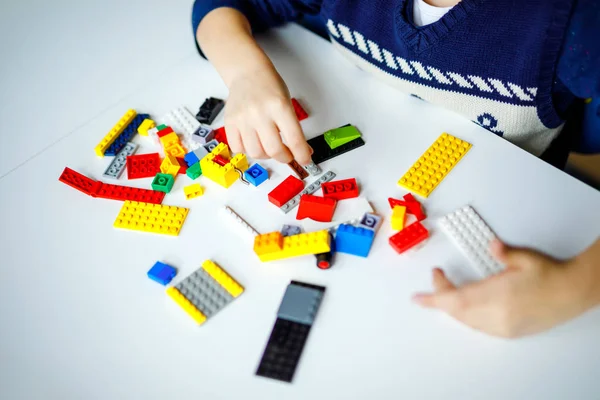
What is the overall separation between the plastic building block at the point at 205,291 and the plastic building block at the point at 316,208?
13 centimetres

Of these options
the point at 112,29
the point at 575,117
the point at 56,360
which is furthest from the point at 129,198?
the point at 575,117

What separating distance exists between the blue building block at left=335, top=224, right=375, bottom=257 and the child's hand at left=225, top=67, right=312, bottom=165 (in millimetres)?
133

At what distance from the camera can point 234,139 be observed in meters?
0.72

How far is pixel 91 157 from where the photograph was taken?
78 centimetres

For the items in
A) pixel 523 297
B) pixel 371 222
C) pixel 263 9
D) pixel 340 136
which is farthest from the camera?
pixel 263 9

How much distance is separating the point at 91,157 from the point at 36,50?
1.14 feet

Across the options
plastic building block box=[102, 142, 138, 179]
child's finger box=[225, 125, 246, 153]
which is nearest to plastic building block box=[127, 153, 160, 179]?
plastic building block box=[102, 142, 138, 179]

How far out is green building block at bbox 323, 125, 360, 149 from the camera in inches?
28.5

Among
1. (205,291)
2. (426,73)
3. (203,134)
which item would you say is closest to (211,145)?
(203,134)

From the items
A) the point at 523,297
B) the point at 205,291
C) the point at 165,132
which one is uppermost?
the point at 165,132

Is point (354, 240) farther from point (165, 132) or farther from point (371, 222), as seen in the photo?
point (165, 132)

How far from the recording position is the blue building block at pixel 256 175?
27.6 inches

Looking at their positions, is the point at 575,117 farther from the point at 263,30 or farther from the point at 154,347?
the point at 154,347

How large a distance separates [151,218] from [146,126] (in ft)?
0.60
